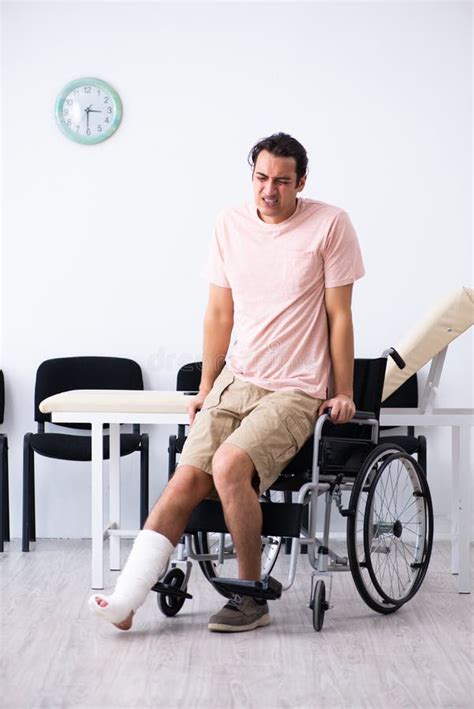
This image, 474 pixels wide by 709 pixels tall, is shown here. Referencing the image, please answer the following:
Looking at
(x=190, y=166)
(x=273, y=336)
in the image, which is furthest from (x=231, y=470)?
(x=190, y=166)

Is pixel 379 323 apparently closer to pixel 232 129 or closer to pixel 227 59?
pixel 232 129

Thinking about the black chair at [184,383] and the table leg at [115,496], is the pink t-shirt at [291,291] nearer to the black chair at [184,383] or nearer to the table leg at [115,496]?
the table leg at [115,496]

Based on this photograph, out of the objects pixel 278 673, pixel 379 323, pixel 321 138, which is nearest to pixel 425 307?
pixel 379 323

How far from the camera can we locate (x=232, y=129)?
13.7ft

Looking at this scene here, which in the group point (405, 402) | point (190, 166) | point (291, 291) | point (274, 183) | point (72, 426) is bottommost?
point (72, 426)

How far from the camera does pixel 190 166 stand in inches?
165

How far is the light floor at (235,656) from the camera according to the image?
202cm

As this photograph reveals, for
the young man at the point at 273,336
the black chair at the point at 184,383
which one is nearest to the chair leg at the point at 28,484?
the black chair at the point at 184,383

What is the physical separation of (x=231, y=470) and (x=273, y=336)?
41 centimetres

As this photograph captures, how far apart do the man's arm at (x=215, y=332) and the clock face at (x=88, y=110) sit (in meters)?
1.58

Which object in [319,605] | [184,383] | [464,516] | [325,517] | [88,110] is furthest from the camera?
[88,110]

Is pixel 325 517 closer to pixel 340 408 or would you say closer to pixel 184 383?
pixel 340 408

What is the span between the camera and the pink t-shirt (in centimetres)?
269

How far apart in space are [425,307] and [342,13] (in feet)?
4.18
